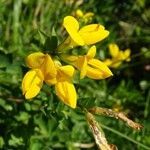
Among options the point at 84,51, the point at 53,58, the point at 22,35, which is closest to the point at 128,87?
the point at 84,51

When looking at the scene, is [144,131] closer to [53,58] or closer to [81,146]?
[81,146]

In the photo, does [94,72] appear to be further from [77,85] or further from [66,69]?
[77,85]

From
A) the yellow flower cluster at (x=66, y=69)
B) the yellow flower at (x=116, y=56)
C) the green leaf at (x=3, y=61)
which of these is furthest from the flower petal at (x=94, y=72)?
the yellow flower at (x=116, y=56)

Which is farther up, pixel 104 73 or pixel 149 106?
pixel 104 73

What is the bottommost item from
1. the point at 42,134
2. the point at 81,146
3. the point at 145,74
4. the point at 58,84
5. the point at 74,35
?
the point at 145,74

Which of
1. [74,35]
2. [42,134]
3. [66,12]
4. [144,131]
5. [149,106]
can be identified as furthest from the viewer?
[66,12]

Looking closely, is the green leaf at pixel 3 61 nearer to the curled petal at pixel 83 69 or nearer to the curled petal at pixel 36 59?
the curled petal at pixel 36 59

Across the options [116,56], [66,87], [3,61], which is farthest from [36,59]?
[116,56]
